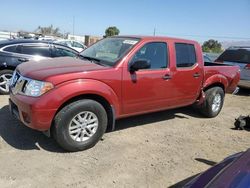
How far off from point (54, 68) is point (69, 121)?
33.5 inches

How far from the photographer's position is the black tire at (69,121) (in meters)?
4.52

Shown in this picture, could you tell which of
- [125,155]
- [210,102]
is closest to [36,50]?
[210,102]

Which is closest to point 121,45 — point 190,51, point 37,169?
point 190,51

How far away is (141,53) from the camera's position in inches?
215

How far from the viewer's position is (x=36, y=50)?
8539mm

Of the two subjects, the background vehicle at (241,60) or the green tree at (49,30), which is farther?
the green tree at (49,30)

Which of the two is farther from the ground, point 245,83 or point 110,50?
point 110,50

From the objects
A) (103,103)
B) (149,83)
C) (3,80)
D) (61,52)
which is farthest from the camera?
(61,52)

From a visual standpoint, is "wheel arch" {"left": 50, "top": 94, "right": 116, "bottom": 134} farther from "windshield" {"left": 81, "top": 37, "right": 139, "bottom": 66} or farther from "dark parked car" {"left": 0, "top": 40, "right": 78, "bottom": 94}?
"dark parked car" {"left": 0, "top": 40, "right": 78, "bottom": 94}

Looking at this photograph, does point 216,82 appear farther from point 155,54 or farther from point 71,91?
point 71,91

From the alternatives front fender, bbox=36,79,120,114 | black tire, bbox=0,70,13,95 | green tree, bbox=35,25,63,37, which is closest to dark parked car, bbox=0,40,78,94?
black tire, bbox=0,70,13,95

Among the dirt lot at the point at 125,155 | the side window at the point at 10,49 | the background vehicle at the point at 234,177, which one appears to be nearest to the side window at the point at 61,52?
the side window at the point at 10,49

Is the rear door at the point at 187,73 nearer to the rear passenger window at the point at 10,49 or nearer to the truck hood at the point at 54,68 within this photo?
the truck hood at the point at 54,68

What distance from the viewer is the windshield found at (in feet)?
17.5
